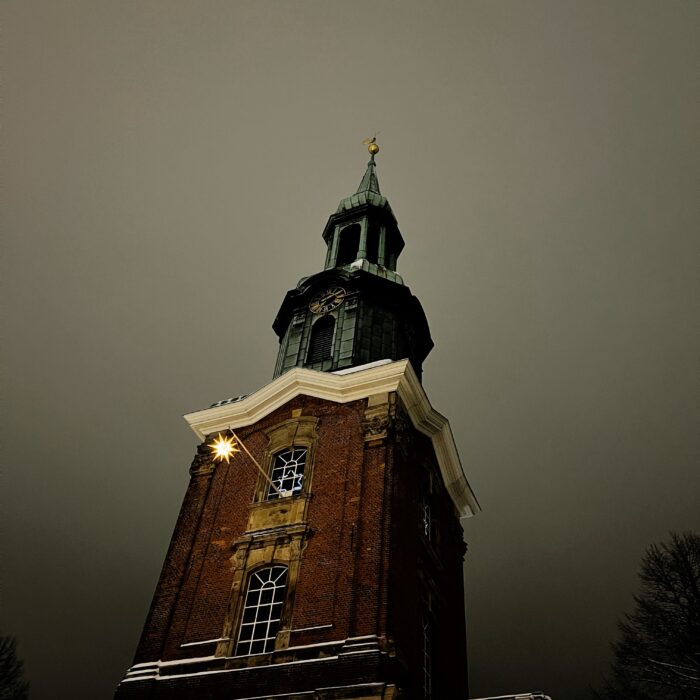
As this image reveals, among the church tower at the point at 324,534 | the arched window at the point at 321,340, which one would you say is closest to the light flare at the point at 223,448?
the church tower at the point at 324,534

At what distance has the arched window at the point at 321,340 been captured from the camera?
24.9 meters

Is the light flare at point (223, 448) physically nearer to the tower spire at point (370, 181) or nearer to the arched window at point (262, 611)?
the arched window at point (262, 611)

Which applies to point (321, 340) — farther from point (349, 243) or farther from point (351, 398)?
point (349, 243)

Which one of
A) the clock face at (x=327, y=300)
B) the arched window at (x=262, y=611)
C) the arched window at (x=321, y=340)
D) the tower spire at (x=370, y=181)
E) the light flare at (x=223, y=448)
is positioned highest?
the tower spire at (x=370, y=181)

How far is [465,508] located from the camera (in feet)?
84.8

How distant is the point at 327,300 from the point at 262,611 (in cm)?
1184

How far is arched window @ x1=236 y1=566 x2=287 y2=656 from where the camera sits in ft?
56.2

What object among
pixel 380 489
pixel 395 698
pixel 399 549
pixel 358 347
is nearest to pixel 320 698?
pixel 395 698

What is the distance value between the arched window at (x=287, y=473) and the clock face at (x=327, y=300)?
20.7ft

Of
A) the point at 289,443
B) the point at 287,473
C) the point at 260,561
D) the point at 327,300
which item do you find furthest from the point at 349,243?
the point at 260,561

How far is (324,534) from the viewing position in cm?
1848

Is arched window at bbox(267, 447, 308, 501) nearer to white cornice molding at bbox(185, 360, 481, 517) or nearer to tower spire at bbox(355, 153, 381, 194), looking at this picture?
white cornice molding at bbox(185, 360, 481, 517)

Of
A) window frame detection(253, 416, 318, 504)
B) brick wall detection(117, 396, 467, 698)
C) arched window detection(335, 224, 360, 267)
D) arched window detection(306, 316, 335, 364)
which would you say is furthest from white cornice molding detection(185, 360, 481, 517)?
arched window detection(335, 224, 360, 267)

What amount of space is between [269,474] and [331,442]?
6.84ft
